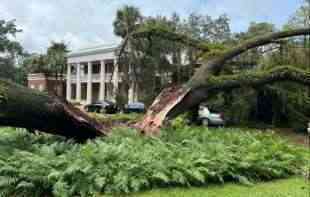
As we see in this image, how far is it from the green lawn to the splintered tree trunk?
293 centimetres

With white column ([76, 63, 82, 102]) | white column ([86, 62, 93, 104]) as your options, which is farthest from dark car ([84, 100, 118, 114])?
white column ([76, 63, 82, 102])

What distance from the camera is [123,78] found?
15.0 meters

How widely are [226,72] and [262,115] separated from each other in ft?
19.8

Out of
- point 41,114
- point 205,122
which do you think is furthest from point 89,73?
point 41,114

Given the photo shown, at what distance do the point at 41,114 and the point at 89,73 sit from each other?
118 ft

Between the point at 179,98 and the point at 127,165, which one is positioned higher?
the point at 179,98

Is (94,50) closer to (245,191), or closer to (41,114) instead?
(41,114)

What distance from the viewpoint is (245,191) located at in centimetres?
626

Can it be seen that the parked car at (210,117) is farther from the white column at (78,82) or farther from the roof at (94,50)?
the white column at (78,82)

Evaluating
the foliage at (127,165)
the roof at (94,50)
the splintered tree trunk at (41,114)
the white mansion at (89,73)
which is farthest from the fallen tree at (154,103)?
the white mansion at (89,73)

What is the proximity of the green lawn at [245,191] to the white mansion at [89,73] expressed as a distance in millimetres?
32652

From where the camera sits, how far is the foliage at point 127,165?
557 centimetres

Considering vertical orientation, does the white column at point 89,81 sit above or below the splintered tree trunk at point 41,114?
above

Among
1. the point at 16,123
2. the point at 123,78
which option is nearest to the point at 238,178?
the point at 16,123
